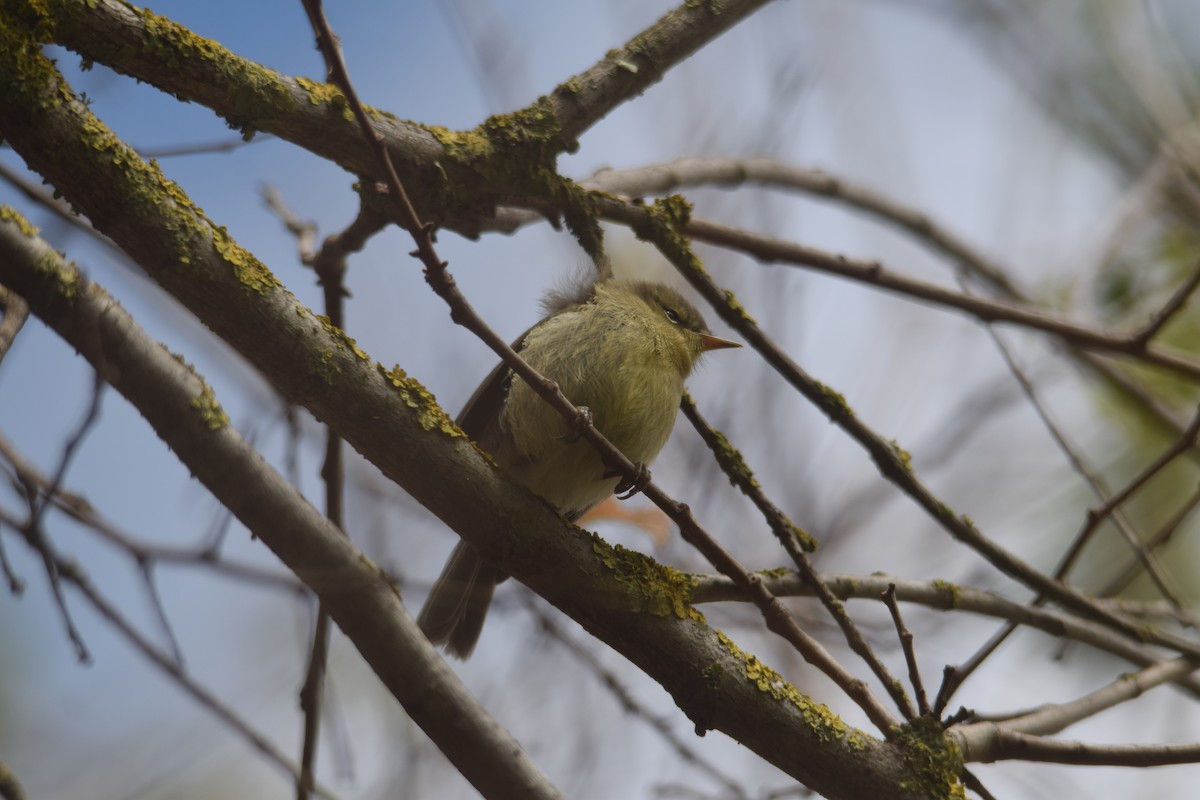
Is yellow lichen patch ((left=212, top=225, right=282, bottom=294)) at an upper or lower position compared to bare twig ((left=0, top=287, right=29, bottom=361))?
upper

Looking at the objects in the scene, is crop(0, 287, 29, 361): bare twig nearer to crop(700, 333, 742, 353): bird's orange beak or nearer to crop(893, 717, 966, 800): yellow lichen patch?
crop(893, 717, 966, 800): yellow lichen patch

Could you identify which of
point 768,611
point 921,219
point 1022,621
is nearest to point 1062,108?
point 921,219

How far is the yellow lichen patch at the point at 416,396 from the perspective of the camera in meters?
2.32

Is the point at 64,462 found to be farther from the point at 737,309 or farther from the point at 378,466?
the point at 737,309

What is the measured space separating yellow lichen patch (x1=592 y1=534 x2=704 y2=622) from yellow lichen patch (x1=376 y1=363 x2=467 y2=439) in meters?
0.52

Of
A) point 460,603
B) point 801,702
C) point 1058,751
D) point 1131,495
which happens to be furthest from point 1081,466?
point 460,603

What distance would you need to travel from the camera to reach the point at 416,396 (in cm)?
233

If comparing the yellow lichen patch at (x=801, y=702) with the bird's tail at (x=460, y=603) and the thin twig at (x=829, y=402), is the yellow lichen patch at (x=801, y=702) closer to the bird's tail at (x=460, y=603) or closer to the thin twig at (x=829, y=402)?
the thin twig at (x=829, y=402)

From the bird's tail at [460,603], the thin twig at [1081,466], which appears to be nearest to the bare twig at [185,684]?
the bird's tail at [460,603]

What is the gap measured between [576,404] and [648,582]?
0.94 m

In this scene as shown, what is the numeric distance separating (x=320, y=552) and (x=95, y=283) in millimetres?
704

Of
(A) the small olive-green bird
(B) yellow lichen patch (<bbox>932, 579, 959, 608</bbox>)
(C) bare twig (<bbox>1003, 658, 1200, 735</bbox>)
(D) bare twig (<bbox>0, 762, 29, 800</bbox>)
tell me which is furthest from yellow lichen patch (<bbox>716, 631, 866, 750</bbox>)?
(D) bare twig (<bbox>0, 762, 29, 800</bbox>)

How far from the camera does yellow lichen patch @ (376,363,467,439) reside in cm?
232

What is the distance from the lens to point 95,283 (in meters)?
2.07
